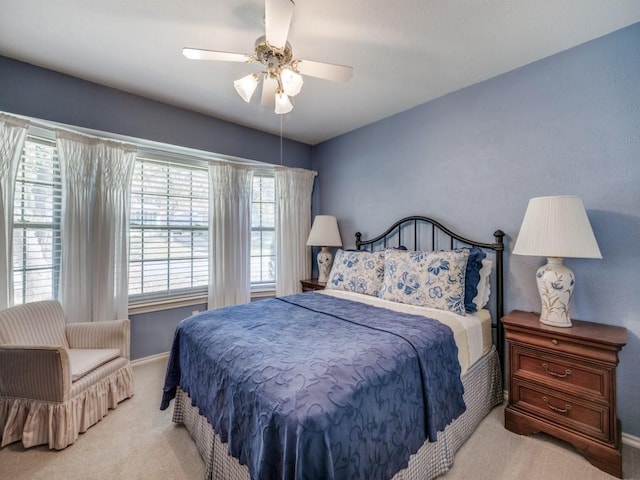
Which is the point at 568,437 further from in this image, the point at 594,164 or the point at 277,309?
the point at 277,309

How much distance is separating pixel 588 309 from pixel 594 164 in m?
0.98

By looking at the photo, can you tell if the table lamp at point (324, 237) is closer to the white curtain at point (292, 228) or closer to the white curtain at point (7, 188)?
the white curtain at point (292, 228)

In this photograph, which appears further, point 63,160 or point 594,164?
point 63,160

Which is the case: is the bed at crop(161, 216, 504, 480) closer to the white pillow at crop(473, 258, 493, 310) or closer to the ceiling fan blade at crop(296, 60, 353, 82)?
the white pillow at crop(473, 258, 493, 310)

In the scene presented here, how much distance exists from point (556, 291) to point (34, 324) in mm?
3544

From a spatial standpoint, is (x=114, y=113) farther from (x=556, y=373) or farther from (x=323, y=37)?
(x=556, y=373)

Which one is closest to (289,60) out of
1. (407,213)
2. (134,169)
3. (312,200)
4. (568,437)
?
(407,213)

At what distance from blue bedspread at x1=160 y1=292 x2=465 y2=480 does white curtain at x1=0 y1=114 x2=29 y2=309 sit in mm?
1393

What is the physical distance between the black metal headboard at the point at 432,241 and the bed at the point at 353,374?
17mm

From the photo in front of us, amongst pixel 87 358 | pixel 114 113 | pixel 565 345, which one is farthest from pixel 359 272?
pixel 114 113

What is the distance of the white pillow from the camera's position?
223 centimetres

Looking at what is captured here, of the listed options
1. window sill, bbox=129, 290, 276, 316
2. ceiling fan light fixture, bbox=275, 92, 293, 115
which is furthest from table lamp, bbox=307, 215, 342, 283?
ceiling fan light fixture, bbox=275, 92, 293, 115

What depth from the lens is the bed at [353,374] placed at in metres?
1.02

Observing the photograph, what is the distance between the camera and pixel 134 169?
2830 millimetres
